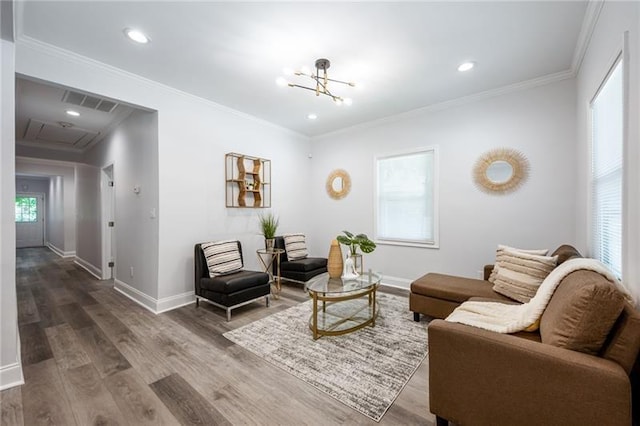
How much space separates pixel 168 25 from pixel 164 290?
2880 mm

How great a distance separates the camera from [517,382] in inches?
48.9

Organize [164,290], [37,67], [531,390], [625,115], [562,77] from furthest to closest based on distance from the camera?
1. [164,290]
2. [562,77]
3. [37,67]
4. [625,115]
5. [531,390]

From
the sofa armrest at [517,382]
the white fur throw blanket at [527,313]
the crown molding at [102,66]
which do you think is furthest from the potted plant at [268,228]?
the sofa armrest at [517,382]

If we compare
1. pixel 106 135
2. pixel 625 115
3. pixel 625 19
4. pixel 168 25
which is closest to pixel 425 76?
pixel 625 19

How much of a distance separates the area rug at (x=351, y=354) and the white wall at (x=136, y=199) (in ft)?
5.54

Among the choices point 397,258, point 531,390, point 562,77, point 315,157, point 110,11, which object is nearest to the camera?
point 531,390

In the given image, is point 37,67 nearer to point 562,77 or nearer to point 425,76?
point 425,76

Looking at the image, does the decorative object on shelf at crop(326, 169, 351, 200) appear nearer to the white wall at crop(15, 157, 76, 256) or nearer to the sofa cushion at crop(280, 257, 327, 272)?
the sofa cushion at crop(280, 257, 327, 272)

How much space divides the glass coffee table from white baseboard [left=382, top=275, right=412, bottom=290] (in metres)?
1.12

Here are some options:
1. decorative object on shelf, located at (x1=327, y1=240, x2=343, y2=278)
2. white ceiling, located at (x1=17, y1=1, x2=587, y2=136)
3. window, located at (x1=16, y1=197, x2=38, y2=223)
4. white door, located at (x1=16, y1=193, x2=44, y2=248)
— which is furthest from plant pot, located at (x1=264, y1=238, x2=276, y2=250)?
window, located at (x1=16, y1=197, x2=38, y2=223)

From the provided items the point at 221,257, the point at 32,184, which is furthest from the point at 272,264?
the point at 32,184

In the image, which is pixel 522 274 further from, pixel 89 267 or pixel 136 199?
pixel 89 267

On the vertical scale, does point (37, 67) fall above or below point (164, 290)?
above

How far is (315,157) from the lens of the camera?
17.9 feet
